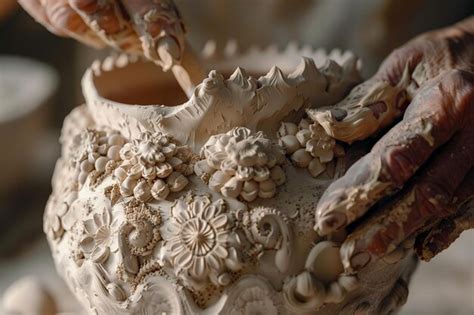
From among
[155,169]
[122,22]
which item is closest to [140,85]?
[122,22]

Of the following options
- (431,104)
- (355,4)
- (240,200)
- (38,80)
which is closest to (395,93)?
(431,104)

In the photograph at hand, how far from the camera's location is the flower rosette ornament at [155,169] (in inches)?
29.3

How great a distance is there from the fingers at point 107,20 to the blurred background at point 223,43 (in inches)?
25.6

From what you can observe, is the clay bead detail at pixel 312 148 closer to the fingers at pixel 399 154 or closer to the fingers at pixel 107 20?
the fingers at pixel 399 154

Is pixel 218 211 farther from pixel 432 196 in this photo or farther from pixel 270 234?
pixel 432 196

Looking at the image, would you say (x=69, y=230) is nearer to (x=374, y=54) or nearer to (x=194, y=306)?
(x=194, y=306)

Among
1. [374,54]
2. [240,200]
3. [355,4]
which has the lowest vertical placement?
[374,54]

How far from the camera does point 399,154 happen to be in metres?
0.70

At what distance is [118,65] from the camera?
98 cm

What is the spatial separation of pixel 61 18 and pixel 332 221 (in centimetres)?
38

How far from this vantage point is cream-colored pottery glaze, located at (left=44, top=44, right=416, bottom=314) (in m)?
0.72

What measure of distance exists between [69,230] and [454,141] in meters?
0.39

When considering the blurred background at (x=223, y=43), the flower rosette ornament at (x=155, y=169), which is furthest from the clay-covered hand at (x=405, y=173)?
the blurred background at (x=223, y=43)

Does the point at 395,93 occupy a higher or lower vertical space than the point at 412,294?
higher
